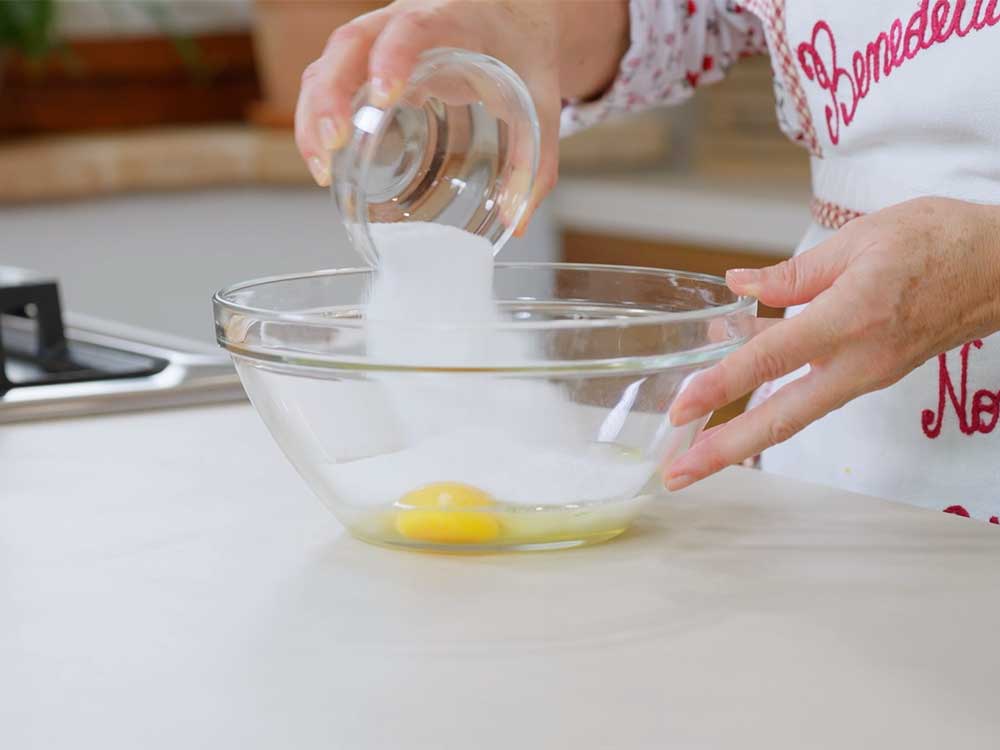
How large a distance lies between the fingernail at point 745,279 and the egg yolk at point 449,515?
0.51ft

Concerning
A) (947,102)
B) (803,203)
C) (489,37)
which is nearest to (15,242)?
(803,203)

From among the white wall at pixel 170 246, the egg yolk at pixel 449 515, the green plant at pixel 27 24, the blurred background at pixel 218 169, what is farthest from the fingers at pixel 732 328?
the green plant at pixel 27 24

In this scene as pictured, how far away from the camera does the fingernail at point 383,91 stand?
0.67 m

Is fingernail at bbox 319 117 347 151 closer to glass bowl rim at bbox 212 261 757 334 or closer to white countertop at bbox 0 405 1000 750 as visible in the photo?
glass bowl rim at bbox 212 261 757 334

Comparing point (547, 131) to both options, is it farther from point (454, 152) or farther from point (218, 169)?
point (218, 169)

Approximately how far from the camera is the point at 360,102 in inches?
26.9

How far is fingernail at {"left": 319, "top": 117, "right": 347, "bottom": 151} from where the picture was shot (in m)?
0.67

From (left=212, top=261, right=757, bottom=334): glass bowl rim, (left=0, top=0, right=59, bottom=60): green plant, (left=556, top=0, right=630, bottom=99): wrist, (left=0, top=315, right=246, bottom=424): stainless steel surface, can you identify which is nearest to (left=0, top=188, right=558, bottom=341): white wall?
(left=0, top=0, right=59, bottom=60): green plant

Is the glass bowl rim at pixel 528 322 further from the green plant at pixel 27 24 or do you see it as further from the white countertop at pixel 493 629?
the green plant at pixel 27 24

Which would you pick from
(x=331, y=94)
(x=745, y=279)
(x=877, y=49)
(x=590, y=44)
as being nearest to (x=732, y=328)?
(x=745, y=279)

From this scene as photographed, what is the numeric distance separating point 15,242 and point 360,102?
1619 mm

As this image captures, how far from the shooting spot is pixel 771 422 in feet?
2.09

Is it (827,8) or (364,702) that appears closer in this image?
(364,702)

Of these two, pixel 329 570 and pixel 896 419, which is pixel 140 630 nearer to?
pixel 329 570
